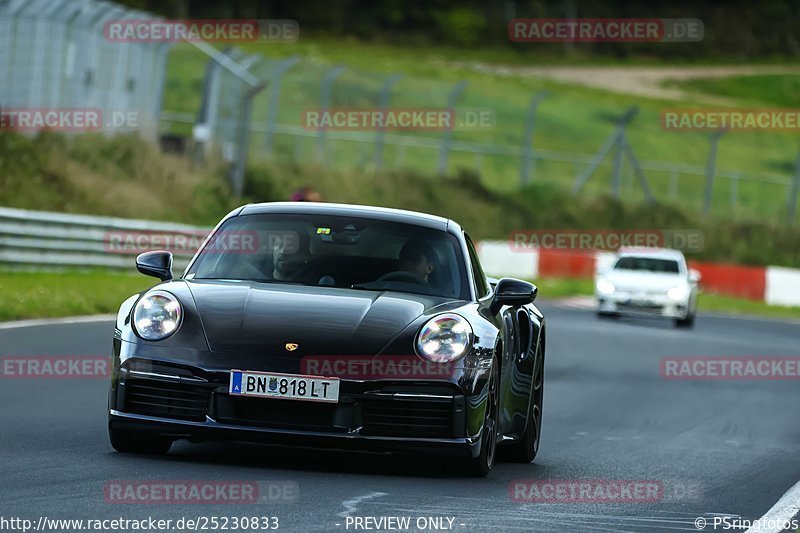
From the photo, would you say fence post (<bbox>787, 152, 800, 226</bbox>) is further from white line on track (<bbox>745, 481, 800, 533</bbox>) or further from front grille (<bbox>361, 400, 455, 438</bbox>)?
front grille (<bbox>361, 400, 455, 438</bbox>)

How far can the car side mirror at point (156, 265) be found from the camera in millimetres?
8961

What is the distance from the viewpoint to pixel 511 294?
889 cm

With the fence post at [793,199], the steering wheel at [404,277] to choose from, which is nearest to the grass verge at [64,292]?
the steering wheel at [404,277]

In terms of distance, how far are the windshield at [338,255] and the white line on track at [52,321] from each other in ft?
25.2

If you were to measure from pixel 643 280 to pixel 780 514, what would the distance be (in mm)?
22268

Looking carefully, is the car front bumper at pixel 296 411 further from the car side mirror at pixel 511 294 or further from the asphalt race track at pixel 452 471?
the car side mirror at pixel 511 294

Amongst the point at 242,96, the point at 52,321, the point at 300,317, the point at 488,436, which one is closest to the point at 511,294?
the point at 488,436

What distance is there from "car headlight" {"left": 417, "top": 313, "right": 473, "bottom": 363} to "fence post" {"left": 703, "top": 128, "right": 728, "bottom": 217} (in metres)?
31.2

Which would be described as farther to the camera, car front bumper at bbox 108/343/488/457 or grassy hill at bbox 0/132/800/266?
grassy hill at bbox 0/132/800/266

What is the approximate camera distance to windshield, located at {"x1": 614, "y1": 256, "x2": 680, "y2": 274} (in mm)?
30816

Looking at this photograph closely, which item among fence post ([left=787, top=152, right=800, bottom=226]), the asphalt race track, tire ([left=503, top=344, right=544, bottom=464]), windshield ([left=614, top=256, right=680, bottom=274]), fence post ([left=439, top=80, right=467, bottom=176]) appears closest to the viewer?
the asphalt race track

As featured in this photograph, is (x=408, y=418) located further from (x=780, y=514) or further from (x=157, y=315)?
(x=780, y=514)

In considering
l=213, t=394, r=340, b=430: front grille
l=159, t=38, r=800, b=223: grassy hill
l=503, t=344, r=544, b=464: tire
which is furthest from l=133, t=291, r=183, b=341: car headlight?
l=159, t=38, r=800, b=223: grassy hill

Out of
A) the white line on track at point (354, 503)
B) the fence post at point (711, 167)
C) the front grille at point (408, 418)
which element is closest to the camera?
the white line on track at point (354, 503)
